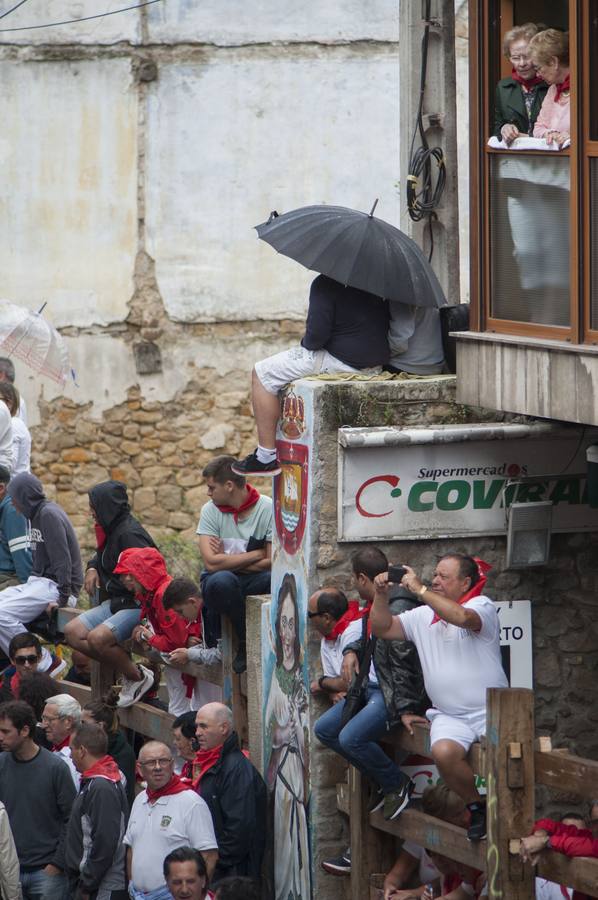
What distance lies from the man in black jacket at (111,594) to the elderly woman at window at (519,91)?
3.50 metres

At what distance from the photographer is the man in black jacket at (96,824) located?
9.14 meters

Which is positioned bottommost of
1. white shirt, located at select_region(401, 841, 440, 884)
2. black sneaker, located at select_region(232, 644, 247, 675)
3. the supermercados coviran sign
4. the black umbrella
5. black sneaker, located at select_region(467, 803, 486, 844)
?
white shirt, located at select_region(401, 841, 440, 884)

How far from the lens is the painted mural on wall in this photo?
9375mm

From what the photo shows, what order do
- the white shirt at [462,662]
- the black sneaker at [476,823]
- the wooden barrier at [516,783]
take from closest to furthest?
the wooden barrier at [516,783], the black sneaker at [476,823], the white shirt at [462,662]

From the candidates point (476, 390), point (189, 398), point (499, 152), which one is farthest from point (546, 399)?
point (189, 398)

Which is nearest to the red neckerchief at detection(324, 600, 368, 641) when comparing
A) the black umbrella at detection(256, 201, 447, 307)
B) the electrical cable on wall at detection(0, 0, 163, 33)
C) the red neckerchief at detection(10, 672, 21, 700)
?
the black umbrella at detection(256, 201, 447, 307)

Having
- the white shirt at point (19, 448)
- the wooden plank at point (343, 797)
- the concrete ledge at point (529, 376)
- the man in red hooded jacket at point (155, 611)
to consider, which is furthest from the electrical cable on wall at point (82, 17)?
the wooden plank at point (343, 797)

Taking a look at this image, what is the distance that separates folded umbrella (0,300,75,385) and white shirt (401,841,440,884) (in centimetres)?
721

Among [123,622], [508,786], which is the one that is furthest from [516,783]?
[123,622]

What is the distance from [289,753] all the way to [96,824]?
4.02ft

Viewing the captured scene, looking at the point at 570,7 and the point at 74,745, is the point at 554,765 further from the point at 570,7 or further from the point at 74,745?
the point at 570,7

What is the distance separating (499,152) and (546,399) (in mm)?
1535

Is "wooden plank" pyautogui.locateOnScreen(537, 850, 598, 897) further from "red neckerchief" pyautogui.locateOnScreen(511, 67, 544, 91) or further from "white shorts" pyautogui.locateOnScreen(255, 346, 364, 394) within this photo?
"red neckerchief" pyautogui.locateOnScreen(511, 67, 544, 91)

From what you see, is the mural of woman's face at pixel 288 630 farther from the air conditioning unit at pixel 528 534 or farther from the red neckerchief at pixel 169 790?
the air conditioning unit at pixel 528 534
